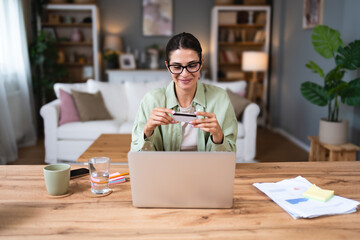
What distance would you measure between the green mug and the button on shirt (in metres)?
0.37

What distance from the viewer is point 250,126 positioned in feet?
11.5

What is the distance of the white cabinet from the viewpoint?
18.7 feet

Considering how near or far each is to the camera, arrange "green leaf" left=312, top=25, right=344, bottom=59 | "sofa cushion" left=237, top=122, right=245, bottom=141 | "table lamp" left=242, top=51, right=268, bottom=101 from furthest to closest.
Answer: "table lamp" left=242, top=51, right=268, bottom=101, "sofa cushion" left=237, top=122, right=245, bottom=141, "green leaf" left=312, top=25, right=344, bottom=59

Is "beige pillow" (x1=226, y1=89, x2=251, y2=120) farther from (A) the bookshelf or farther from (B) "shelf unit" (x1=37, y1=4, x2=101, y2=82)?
(B) "shelf unit" (x1=37, y1=4, x2=101, y2=82)

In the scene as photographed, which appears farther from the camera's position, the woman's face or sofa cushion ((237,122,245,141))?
sofa cushion ((237,122,245,141))

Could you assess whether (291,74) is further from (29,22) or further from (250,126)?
(29,22)

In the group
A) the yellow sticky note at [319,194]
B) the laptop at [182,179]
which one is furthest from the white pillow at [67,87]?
the yellow sticky note at [319,194]

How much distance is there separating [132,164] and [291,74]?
14.6 feet

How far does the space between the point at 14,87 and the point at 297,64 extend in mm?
3782

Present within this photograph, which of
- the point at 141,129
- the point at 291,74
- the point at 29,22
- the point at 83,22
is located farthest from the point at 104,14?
the point at 141,129

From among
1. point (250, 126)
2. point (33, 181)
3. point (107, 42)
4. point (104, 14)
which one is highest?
point (104, 14)

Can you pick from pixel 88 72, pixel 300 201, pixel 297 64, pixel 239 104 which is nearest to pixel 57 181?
pixel 300 201

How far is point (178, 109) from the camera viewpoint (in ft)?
5.04

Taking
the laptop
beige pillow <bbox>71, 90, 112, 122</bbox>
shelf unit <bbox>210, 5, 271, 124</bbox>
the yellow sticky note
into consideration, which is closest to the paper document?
the yellow sticky note
